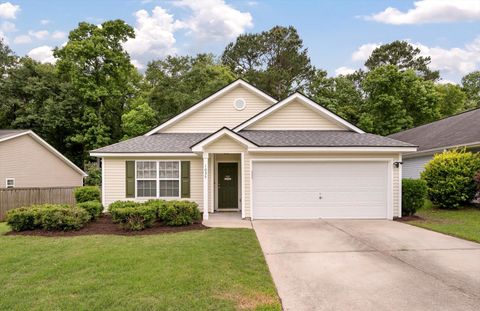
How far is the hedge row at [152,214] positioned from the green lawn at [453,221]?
7348mm

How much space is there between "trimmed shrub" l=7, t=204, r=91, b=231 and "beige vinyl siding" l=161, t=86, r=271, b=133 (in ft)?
23.6

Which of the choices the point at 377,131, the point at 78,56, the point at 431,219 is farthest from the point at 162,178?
the point at 377,131

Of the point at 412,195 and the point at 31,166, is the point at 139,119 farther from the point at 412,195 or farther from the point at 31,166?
the point at 412,195

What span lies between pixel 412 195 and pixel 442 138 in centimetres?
787

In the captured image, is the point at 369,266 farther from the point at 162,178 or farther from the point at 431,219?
the point at 162,178

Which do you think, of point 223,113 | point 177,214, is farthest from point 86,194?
point 223,113

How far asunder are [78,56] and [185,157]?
22.1 m

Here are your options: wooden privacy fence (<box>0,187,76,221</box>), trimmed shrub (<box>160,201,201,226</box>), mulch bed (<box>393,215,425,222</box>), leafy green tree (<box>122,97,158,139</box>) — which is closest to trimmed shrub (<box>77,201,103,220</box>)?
trimmed shrub (<box>160,201,201,226</box>)

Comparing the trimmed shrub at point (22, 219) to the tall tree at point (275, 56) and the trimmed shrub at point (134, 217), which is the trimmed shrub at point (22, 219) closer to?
the trimmed shrub at point (134, 217)

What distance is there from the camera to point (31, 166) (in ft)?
71.5

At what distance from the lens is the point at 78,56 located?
30.1m

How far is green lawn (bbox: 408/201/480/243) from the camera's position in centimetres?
956

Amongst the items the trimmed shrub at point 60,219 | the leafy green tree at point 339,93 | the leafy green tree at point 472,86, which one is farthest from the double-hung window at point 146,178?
the leafy green tree at point 472,86

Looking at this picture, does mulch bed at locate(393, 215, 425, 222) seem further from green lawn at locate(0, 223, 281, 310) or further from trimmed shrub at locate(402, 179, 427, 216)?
green lawn at locate(0, 223, 281, 310)
